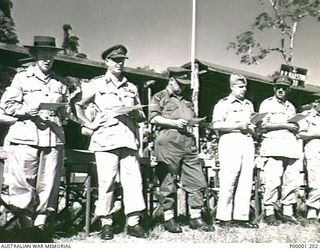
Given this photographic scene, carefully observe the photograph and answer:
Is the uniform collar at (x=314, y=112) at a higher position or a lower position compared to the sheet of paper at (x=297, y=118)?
higher

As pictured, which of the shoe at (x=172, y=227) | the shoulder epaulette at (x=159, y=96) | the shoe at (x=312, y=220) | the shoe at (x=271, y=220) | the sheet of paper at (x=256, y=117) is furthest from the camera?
the shoe at (x=312, y=220)

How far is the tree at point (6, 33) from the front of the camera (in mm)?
3090

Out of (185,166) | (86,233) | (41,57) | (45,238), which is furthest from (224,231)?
(41,57)

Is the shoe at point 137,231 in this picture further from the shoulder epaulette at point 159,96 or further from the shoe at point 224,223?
the shoulder epaulette at point 159,96

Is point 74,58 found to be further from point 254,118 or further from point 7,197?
point 254,118

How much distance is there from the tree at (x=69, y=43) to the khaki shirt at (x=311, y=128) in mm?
1881

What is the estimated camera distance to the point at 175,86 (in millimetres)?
3205

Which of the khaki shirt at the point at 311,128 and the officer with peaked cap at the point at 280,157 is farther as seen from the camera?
the khaki shirt at the point at 311,128

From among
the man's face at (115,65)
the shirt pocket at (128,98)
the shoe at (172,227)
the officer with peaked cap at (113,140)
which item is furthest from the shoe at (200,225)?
the man's face at (115,65)

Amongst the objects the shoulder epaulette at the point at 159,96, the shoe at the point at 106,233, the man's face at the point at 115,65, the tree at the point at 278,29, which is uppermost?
the tree at the point at 278,29

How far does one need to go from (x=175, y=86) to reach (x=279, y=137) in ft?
3.07

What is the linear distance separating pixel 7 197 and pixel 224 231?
1494 mm

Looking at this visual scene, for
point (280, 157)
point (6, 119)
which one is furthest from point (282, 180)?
point (6, 119)

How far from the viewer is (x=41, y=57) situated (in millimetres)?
2834
